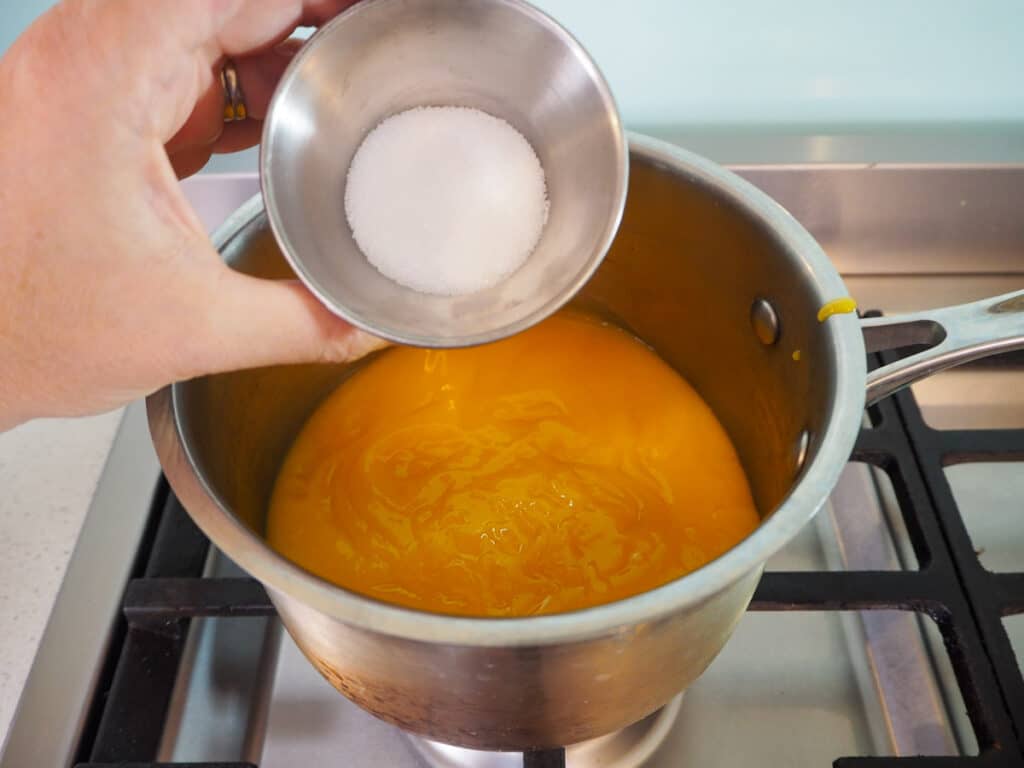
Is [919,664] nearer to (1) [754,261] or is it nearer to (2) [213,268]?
(1) [754,261]

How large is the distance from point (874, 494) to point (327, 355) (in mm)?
555

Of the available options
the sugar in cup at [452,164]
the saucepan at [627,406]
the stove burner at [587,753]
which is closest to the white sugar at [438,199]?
the sugar in cup at [452,164]

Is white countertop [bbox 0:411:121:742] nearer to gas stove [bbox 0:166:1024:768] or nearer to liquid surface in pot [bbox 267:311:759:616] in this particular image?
gas stove [bbox 0:166:1024:768]

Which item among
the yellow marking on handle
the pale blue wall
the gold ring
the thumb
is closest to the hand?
the thumb

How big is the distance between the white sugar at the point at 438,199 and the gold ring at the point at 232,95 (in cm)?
11

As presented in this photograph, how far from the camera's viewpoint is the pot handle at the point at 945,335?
579 millimetres

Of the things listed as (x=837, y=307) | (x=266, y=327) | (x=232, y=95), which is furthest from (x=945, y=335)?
(x=232, y=95)

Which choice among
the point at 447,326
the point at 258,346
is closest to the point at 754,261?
the point at 447,326

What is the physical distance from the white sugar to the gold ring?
113 mm

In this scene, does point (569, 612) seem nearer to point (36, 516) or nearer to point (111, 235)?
point (111, 235)

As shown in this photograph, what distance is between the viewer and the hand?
0.49m

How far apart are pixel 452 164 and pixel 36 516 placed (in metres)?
0.53

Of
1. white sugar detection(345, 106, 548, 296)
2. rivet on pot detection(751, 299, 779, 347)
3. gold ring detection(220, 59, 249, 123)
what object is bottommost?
rivet on pot detection(751, 299, 779, 347)

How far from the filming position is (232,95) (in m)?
0.68
